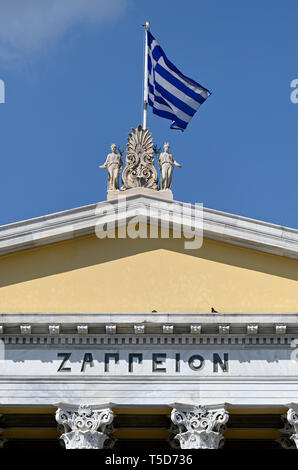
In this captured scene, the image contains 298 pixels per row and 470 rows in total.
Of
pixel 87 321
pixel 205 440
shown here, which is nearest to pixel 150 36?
pixel 87 321

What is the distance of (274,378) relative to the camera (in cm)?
2892

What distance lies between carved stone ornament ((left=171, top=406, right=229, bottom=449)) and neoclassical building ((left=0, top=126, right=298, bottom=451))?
1.0 inches

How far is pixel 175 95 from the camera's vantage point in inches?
1373

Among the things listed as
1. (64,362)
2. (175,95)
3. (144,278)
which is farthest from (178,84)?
(64,362)

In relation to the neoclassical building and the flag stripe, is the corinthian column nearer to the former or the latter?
the neoclassical building

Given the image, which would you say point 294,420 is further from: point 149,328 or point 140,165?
point 140,165

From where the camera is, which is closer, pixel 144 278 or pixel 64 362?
pixel 64 362

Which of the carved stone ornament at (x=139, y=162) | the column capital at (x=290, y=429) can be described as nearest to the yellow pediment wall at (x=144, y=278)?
the carved stone ornament at (x=139, y=162)

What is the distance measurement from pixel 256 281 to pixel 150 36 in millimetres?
8994

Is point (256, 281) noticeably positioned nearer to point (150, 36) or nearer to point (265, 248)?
point (265, 248)

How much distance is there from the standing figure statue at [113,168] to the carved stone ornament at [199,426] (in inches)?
250

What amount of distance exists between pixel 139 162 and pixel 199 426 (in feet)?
23.8

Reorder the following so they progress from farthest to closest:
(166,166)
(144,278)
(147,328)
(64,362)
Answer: (166,166), (144,278), (64,362), (147,328)

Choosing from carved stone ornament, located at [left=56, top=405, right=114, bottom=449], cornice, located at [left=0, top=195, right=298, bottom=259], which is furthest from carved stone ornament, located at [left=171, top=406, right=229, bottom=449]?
cornice, located at [left=0, top=195, right=298, bottom=259]
